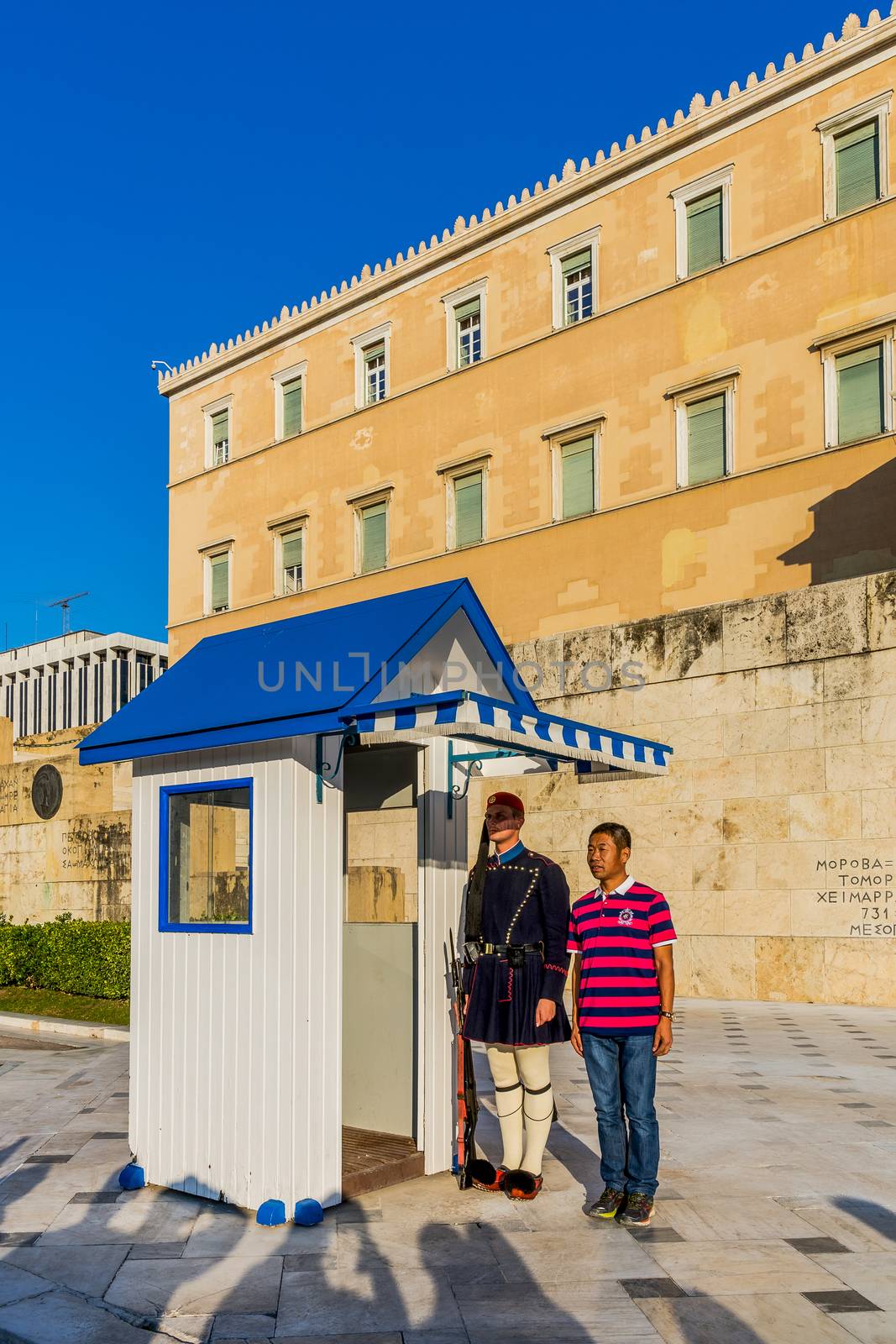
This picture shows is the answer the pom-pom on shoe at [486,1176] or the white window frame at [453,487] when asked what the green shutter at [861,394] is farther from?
the pom-pom on shoe at [486,1176]

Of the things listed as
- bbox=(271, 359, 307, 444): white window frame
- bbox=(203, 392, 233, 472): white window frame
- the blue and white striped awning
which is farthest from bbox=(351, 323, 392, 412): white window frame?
the blue and white striped awning

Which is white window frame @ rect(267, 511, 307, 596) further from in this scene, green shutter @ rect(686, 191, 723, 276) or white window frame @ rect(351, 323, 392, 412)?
green shutter @ rect(686, 191, 723, 276)

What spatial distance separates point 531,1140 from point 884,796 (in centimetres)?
1206

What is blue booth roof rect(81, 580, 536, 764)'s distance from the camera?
23.1 feet

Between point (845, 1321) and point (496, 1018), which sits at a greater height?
point (496, 1018)

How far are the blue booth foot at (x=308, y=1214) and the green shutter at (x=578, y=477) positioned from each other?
2101 cm

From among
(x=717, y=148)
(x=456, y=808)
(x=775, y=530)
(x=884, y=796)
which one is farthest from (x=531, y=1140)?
(x=717, y=148)

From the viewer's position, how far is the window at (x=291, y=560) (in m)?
33.4

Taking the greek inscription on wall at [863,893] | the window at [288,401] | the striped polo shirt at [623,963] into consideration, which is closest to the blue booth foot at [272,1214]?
the striped polo shirt at [623,963]

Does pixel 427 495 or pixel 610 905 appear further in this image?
pixel 427 495

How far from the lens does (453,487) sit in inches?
1156

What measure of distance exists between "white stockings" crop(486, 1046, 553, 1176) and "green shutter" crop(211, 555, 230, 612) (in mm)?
29449

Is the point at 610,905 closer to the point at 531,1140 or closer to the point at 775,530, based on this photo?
the point at 531,1140

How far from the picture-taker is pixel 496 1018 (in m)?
7.19
